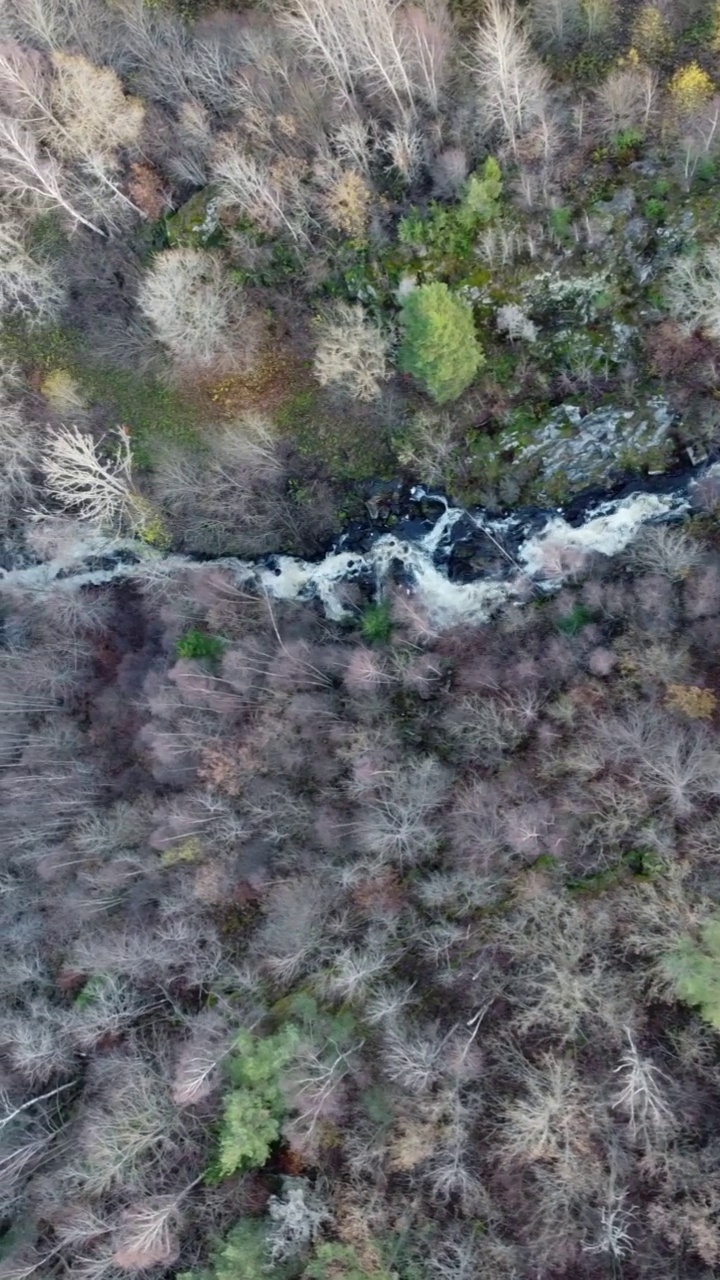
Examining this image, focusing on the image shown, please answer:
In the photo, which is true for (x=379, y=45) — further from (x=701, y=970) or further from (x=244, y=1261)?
(x=244, y=1261)

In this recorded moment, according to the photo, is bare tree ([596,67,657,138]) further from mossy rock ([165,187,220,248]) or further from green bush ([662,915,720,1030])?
green bush ([662,915,720,1030])

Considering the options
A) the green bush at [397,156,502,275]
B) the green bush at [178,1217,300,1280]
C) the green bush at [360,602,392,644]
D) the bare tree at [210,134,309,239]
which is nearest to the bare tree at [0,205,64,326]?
the bare tree at [210,134,309,239]

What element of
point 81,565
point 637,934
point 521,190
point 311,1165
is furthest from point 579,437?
point 311,1165

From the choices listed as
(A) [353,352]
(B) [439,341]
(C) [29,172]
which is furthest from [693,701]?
(C) [29,172]

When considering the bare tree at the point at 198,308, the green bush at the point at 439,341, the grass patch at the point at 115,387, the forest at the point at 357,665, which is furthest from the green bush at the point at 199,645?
the green bush at the point at 439,341

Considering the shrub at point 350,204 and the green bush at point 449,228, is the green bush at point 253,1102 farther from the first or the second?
the shrub at point 350,204
